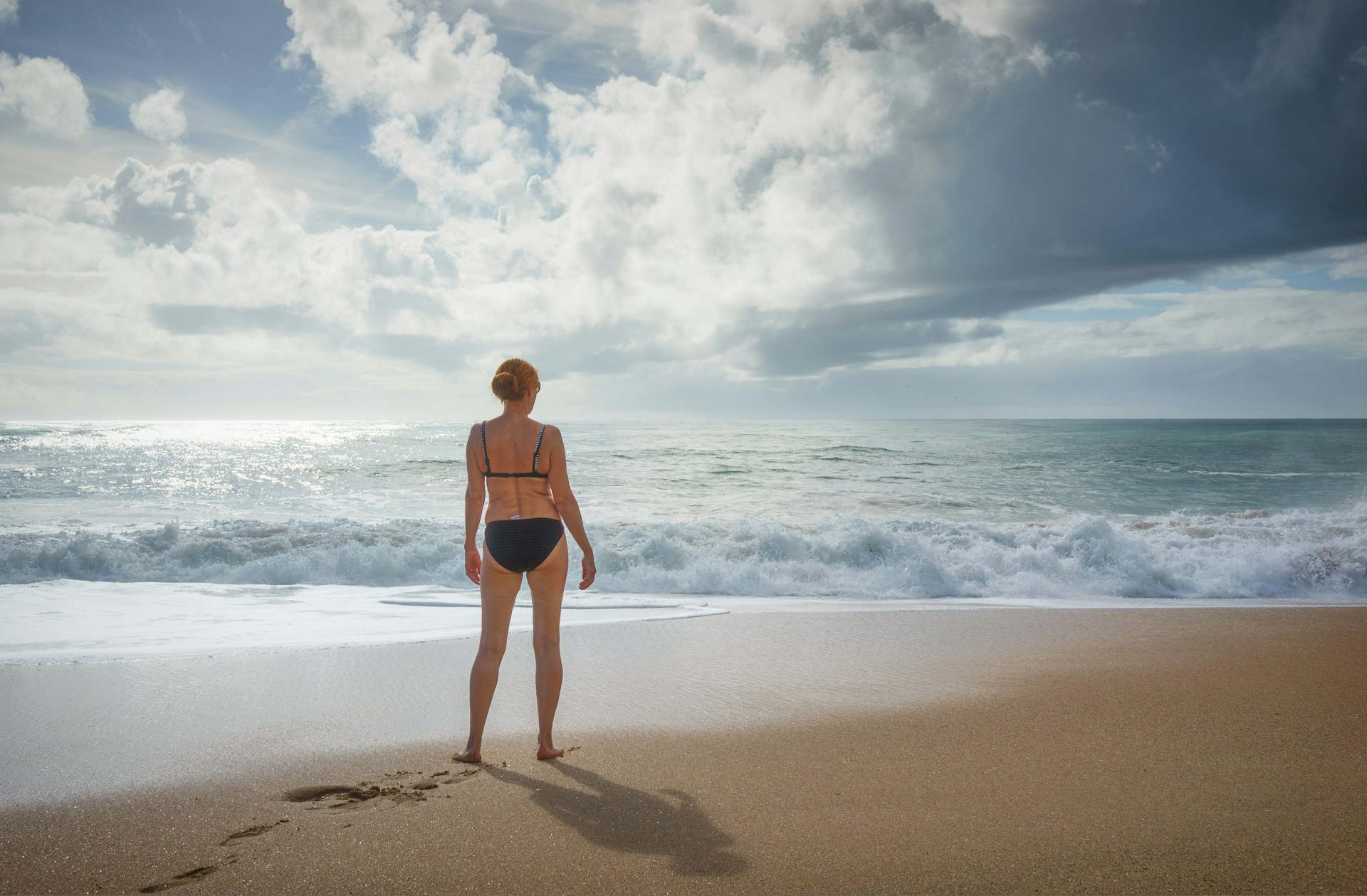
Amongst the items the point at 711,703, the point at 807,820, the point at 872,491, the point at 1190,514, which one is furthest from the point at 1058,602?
the point at 872,491

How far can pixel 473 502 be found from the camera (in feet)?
12.9

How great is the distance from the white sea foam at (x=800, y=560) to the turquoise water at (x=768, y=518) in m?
0.04

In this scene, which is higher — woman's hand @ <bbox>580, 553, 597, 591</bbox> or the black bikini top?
the black bikini top

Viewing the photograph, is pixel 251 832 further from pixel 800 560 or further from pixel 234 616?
pixel 800 560

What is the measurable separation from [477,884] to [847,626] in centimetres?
518

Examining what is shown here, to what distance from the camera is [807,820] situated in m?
3.10

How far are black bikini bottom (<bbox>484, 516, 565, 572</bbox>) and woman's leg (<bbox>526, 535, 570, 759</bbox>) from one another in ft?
0.24

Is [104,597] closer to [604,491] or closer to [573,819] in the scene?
[573,819]

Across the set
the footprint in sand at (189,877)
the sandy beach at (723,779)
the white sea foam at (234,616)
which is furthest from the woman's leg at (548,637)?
the white sea foam at (234,616)

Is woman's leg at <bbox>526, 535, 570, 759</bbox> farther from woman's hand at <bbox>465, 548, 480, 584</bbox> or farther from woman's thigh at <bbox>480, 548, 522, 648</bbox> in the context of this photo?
woman's hand at <bbox>465, 548, 480, 584</bbox>

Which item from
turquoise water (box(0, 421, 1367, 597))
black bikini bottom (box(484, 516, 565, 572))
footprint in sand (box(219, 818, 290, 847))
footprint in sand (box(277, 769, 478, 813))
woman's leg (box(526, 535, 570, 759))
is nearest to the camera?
footprint in sand (box(219, 818, 290, 847))

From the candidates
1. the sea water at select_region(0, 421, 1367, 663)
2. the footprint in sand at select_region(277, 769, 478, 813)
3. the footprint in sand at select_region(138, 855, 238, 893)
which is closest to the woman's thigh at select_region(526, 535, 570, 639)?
the footprint in sand at select_region(277, 769, 478, 813)

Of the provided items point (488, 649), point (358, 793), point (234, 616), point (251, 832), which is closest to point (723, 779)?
point (488, 649)

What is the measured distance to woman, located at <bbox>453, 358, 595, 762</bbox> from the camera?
3734 mm
